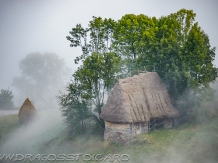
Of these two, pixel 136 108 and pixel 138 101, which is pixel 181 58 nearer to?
pixel 138 101

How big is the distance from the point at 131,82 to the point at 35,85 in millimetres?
66256

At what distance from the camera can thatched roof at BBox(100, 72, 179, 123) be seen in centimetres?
2364

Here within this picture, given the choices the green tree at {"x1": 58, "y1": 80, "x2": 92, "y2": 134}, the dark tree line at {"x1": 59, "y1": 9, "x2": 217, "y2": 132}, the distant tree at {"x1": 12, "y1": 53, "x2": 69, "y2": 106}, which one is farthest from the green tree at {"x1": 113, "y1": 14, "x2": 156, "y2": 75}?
the distant tree at {"x1": 12, "y1": 53, "x2": 69, "y2": 106}

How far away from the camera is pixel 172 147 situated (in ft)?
66.2

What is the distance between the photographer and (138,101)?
82.1 feet

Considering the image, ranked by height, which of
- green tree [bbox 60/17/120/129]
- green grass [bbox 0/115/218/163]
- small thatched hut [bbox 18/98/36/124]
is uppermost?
green tree [bbox 60/17/120/129]

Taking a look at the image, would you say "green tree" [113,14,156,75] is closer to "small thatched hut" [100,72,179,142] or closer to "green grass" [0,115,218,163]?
"small thatched hut" [100,72,179,142]

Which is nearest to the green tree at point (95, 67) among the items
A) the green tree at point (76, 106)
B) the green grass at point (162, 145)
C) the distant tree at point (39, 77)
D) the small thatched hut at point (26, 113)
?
the green tree at point (76, 106)

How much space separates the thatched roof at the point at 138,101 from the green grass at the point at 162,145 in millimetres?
2167

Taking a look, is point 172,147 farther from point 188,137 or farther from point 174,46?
point 174,46

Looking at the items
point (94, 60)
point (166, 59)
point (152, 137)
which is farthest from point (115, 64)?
point (152, 137)

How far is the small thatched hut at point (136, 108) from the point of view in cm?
2341

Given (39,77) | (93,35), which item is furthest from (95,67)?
(39,77)

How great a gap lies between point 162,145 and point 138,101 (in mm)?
5991
